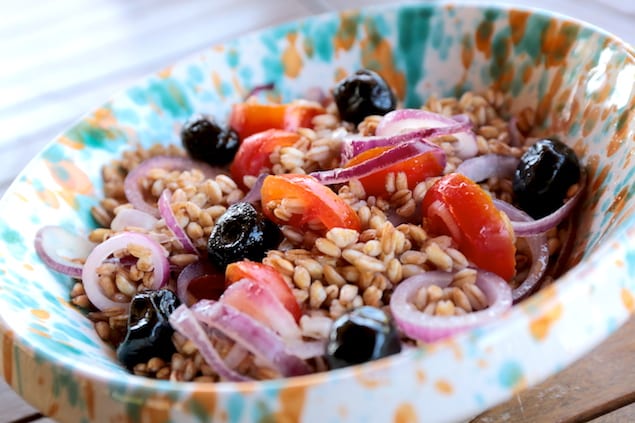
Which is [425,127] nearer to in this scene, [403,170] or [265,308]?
[403,170]

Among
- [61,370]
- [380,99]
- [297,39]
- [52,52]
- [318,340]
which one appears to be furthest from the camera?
[52,52]

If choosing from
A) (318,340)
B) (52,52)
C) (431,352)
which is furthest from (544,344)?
(52,52)

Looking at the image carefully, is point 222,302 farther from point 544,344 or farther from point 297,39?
point 297,39

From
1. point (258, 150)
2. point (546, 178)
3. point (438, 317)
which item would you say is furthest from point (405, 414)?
point (258, 150)

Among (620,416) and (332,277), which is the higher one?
(332,277)

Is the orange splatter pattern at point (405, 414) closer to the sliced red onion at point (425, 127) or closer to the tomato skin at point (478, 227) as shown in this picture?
the tomato skin at point (478, 227)
